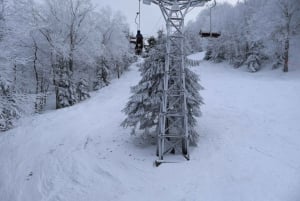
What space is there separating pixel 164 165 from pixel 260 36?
69.7ft

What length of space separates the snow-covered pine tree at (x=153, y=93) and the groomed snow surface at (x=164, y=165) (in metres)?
1.17

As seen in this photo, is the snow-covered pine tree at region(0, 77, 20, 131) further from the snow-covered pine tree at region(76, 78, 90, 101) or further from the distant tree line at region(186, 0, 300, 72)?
the snow-covered pine tree at region(76, 78, 90, 101)

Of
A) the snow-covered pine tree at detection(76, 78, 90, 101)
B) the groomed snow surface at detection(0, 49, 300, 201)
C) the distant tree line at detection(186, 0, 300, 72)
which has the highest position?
the distant tree line at detection(186, 0, 300, 72)

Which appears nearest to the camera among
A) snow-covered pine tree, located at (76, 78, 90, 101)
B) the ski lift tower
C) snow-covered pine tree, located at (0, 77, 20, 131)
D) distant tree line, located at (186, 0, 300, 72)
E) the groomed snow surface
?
the groomed snow surface

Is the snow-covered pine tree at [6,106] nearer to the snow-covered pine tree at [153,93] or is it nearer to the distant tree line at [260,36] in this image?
the snow-covered pine tree at [153,93]

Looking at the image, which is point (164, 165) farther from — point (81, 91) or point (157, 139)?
point (81, 91)

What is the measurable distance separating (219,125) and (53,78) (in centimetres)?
1595

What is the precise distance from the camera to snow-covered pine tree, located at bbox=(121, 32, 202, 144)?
31.2ft

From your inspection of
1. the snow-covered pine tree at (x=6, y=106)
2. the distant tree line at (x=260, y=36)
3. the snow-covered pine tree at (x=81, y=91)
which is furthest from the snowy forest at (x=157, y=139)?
the distant tree line at (x=260, y=36)

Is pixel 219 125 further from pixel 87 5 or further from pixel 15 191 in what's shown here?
pixel 87 5

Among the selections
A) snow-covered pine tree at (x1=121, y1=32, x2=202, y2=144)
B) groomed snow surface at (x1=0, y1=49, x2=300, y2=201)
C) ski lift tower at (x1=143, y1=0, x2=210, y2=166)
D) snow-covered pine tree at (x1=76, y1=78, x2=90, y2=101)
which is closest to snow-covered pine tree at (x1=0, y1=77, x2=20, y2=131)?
groomed snow surface at (x1=0, y1=49, x2=300, y2=201)

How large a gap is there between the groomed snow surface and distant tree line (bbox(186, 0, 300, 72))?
7.41 m

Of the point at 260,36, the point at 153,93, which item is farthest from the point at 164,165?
the point at 260,36

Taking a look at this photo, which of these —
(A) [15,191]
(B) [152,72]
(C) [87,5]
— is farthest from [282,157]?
(C) [87,5]
